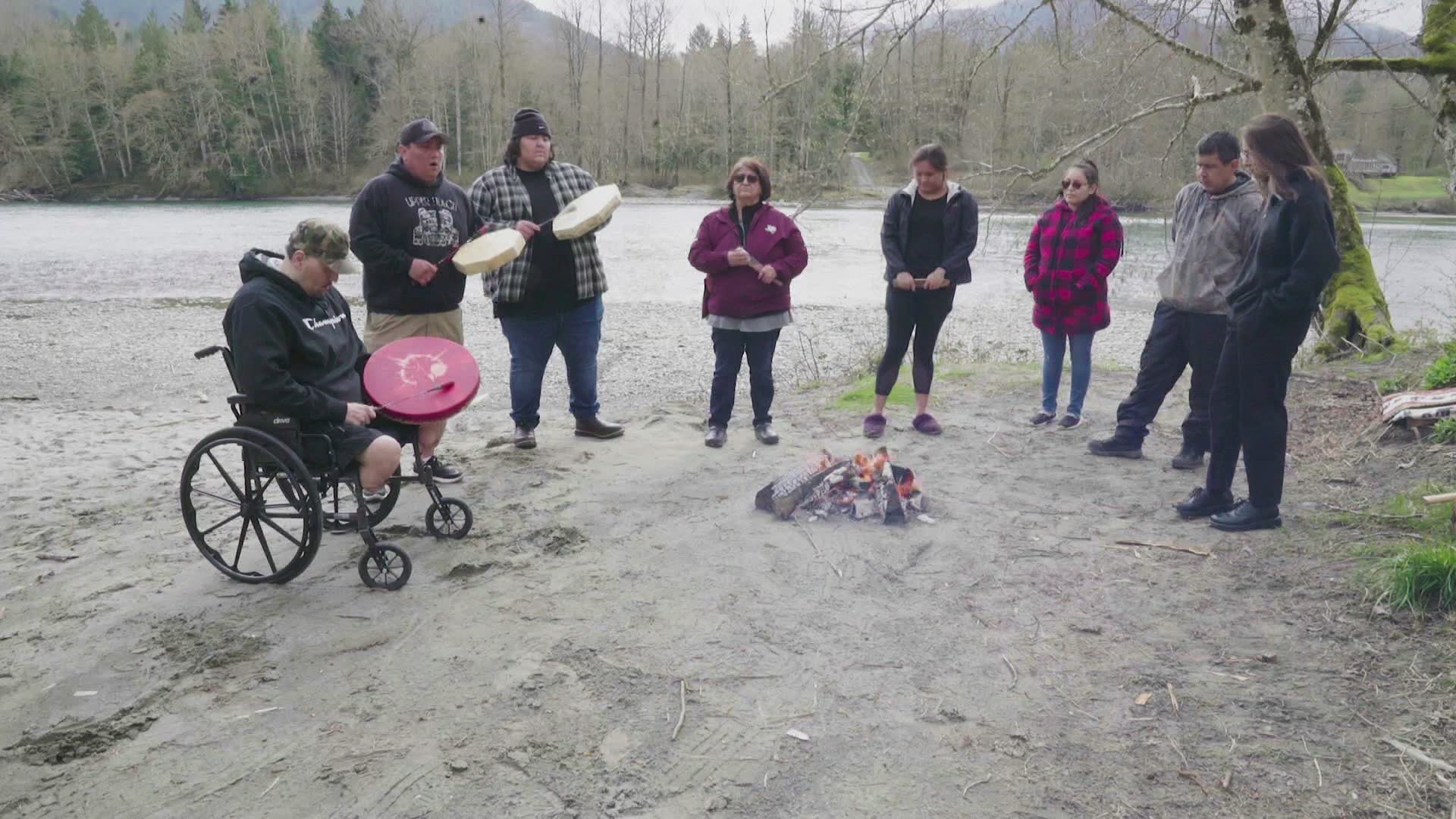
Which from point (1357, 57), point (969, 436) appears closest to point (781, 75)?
point (969, 436)

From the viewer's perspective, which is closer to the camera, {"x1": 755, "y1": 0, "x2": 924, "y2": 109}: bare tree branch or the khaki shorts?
the khaki shorts

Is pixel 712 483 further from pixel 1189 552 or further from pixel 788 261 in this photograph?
pixel 1189 552

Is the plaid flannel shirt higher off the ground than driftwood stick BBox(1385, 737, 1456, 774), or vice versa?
the plaid flannel shirt

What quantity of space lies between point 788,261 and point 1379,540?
3.32 meters

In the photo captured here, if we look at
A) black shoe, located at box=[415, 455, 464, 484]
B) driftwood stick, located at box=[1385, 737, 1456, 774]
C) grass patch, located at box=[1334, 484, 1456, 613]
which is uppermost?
grass patch, located at box=[1334, 484, 1456, 613]

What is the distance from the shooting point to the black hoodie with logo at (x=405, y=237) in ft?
16.1

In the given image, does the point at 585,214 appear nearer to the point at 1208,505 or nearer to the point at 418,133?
the point at 418,133

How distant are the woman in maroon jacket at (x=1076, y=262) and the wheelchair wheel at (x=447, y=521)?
3785 millimetres

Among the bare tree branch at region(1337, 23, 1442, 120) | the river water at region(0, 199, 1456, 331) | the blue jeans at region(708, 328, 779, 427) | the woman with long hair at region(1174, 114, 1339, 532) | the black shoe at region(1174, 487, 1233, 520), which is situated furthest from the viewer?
the river water at region(0, 199, 1456, 331)

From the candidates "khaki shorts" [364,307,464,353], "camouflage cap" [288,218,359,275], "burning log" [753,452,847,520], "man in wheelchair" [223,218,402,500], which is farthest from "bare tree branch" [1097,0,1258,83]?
"man in wheelchair" [223,218,402,500]

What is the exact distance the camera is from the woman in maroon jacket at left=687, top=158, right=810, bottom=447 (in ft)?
18.4

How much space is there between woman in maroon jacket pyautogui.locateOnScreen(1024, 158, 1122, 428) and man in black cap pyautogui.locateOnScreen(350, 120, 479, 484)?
11.9 feet

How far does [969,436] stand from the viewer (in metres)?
6.12

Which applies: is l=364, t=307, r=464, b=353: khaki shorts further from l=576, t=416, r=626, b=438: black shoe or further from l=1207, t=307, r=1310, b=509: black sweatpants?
l=1207, t=307, r=1310, b=509: black sweatpants
